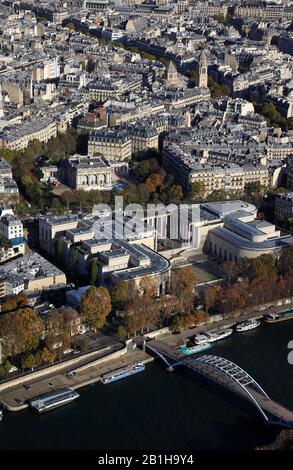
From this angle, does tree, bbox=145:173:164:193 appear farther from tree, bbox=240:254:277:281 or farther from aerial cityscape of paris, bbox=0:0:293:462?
tree, bbox=240:254:277:281

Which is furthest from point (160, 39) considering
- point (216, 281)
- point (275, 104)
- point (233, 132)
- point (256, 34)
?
point (216, 281)

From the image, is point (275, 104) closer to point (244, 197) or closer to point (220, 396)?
point (244, 197)

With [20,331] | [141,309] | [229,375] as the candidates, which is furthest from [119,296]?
[229,375]

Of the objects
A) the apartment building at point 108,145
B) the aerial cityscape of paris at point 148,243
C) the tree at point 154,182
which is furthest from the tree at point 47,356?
the apartment building at point 108,145

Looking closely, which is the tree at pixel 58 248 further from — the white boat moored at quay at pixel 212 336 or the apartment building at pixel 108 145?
the apartment building at pixel 108 145

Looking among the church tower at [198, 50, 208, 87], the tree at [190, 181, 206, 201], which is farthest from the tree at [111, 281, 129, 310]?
the church tower at [198, 50, 208, 87]

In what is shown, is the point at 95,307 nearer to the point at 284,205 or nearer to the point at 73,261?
the point at 73,261
